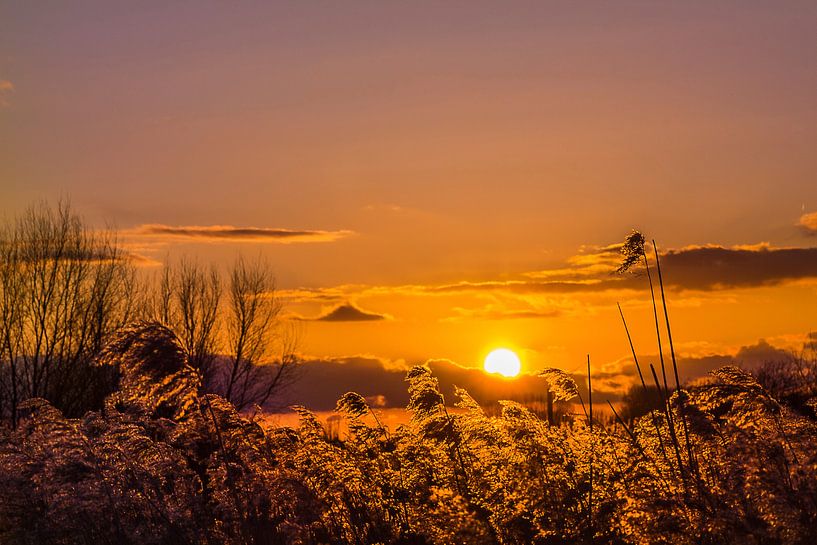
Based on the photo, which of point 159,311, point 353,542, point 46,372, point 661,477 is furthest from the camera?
point 159,311

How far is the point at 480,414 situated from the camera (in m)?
9.14

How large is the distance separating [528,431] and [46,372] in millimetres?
24929

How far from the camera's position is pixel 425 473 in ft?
29.6

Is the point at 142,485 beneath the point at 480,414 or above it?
beneath

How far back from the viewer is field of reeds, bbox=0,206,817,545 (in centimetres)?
629

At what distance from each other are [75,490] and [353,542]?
3.52 m

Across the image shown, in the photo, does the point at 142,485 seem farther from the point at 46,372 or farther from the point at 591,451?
the point at 46,372

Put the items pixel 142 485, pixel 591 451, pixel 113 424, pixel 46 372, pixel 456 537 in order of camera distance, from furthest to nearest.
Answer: pixel 46 372 → pixel 113 424 → pixel 142 485 → pixel 591 451 → pixel 456 537

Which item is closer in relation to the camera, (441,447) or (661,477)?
(661,477)

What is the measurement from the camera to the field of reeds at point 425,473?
6.29m

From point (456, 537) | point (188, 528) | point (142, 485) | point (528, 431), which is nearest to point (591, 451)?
point (528, 431)

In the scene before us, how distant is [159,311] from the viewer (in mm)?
33062

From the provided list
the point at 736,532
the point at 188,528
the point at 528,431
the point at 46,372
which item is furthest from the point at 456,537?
the point at 46,372

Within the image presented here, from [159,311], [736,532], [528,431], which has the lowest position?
[736,532]
